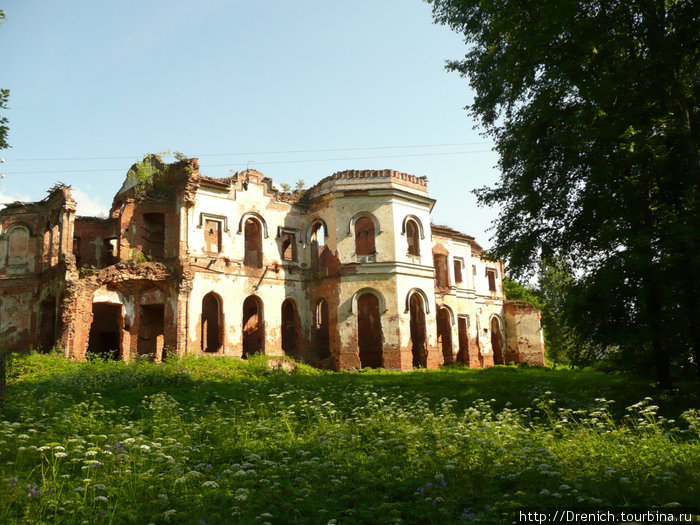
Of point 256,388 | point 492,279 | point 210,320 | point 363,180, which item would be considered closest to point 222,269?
point 210,320

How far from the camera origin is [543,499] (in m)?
5.28

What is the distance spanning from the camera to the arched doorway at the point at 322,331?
88.3ft

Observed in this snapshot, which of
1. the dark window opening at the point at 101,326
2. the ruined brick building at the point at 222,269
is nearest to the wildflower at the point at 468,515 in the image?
Answer: the ruined brick building at the point at 222,269

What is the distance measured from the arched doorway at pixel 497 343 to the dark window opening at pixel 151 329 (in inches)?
858

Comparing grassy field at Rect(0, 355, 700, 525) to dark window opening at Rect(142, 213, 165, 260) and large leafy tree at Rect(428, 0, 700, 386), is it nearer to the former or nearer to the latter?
large leafy tree at Rect(428, 0, 700, 386)

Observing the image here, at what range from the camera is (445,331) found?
1271 inches

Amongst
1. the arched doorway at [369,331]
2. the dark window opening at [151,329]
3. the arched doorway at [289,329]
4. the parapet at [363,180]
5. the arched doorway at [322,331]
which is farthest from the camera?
the arched doorway at [369,331]

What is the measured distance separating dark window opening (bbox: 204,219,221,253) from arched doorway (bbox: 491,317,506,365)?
20336 millimetres

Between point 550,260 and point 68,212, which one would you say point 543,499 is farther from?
point 68,212

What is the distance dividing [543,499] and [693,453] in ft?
8.85

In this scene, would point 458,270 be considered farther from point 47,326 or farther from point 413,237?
point 47,326

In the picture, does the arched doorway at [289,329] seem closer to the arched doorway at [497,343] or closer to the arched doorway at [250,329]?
the arched doorway at [250,329]

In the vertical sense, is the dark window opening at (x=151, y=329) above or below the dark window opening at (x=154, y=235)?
below

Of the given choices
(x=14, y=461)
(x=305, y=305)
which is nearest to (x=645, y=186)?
(x=14, y=461)
